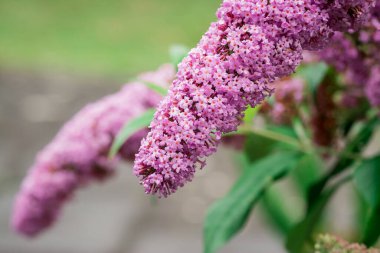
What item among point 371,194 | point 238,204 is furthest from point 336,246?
point 238,204

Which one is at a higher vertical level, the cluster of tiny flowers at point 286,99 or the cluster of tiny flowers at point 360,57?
the cluster of tiny flowers at point 286,99

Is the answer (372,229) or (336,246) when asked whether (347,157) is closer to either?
(372,229)

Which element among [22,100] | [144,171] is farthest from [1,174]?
[144,171]

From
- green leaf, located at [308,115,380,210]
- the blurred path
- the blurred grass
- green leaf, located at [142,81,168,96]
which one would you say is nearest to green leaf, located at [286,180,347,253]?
green leaf, located at [308,115,380,210]

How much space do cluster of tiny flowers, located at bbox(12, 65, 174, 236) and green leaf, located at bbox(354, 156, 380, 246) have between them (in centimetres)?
34

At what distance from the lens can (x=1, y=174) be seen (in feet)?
10.0

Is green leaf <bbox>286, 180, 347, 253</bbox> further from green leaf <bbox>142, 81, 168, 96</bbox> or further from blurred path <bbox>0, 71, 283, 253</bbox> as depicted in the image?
blurred path <bbox>0, 71, 283, 253</bbox>

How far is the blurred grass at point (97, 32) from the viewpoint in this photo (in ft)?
16.7

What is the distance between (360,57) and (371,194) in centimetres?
16

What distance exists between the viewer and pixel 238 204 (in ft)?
3.15

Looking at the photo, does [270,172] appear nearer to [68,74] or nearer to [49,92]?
[49,92]

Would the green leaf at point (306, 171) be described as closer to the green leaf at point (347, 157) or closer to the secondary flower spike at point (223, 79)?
the green leaf at point (347, 157)

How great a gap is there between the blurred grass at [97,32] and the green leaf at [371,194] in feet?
12.9

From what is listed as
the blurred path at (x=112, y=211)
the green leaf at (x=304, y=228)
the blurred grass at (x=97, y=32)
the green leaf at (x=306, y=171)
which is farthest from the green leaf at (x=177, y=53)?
the blurred grass at (x=97, y=32)
